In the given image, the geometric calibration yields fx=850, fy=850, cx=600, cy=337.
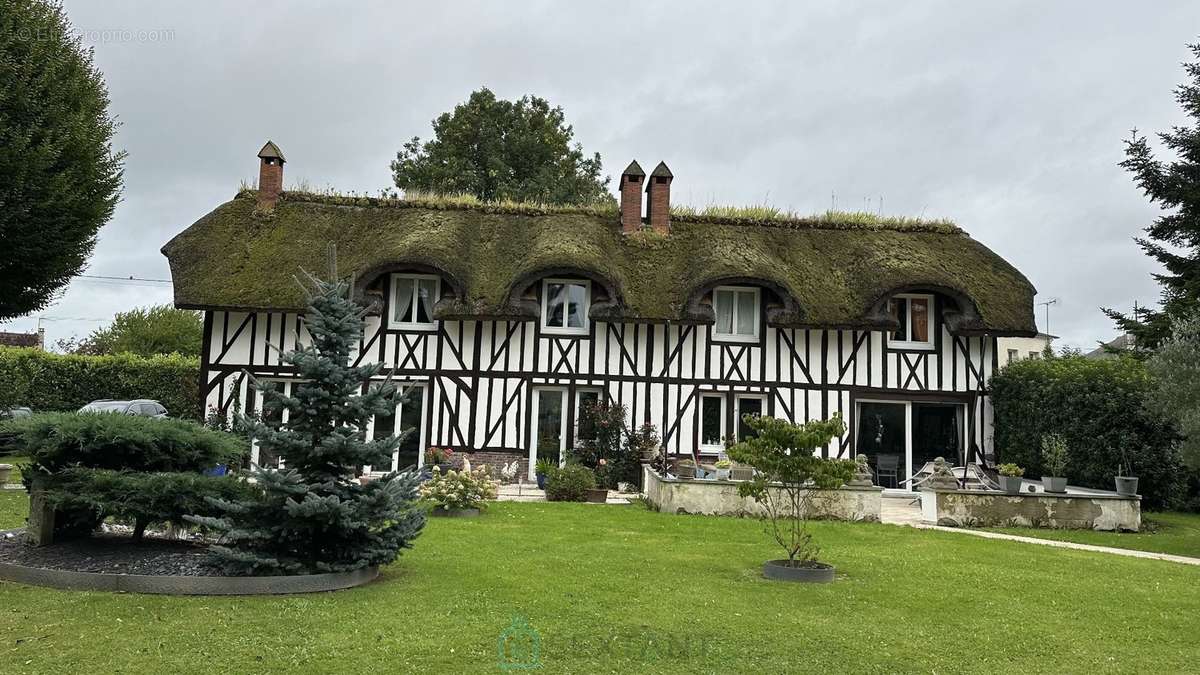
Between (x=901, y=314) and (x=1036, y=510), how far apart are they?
6.49m

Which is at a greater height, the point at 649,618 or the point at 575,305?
the point at 575,305

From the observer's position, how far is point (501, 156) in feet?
A: 106

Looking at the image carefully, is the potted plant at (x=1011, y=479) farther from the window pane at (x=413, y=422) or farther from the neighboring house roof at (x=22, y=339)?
the neighboring house roof at (x=22, y=339)

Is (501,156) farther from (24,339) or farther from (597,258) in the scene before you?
(24,339)

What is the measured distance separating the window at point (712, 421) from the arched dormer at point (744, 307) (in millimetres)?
1323

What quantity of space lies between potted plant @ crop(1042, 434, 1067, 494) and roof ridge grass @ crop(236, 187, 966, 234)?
21.4ft

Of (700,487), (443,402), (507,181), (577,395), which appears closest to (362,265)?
(443,402)

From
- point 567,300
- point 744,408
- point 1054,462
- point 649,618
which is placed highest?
point 567,300

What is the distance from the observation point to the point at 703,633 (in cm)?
606

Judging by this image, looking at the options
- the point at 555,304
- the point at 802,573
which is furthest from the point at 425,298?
the point at 802,573

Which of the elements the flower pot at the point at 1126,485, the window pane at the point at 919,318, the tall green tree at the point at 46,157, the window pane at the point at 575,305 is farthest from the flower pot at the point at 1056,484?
the tall green tree at the point at 46,157

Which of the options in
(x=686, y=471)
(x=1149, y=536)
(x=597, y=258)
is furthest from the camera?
(x=597, y=258)

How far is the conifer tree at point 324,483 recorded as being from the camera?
23.2ft

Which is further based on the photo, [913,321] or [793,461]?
[913,321]
